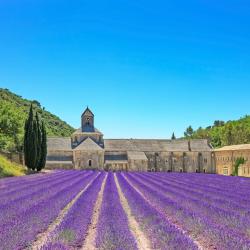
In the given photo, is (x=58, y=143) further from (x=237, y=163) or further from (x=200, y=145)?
(x=237, y=163)

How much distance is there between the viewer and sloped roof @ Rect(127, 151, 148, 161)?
7400 cm

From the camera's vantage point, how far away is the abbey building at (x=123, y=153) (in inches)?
2896

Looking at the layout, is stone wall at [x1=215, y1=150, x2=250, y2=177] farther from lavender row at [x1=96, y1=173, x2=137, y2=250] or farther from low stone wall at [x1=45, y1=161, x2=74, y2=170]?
lavender row at [x1=96, y1=173, x2=137, y2=250]

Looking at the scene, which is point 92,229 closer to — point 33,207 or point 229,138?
point 33,207

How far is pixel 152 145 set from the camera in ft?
266

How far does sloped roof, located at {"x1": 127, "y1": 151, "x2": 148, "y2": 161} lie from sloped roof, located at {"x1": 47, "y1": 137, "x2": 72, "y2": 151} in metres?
10.8

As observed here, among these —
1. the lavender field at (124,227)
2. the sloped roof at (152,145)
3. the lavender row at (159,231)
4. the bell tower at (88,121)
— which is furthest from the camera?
the bell tower at (88,121)

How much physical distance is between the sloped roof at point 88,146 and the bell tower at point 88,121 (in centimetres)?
443

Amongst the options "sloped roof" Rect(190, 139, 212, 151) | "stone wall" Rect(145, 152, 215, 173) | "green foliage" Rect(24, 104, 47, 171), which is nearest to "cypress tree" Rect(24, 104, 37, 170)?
"green foliage" Rect(24, 104, 47, 171)

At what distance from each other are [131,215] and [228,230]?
5285 millimetres

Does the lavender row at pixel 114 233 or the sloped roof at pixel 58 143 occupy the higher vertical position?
the sloped roof at pixel 58 143

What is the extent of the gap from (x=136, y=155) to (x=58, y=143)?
14041 mm

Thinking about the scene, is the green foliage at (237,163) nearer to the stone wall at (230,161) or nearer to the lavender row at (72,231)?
the stone wall at (230,161)

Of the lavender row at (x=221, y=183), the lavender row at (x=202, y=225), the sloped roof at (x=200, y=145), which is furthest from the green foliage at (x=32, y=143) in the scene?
the sloped roof at (x=200, y=145)
